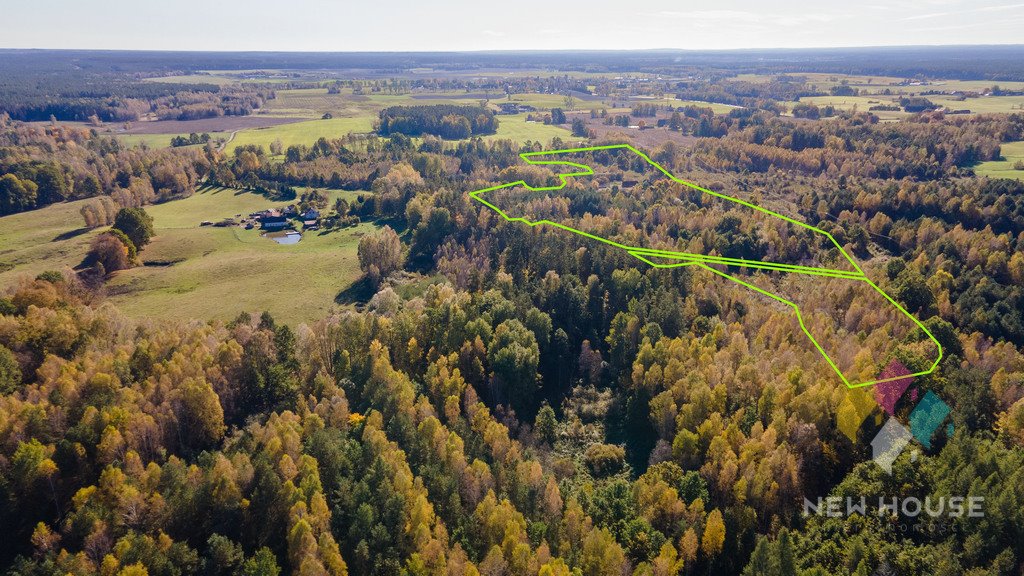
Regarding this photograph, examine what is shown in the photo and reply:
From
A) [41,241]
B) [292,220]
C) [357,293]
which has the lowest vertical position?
[357,293]

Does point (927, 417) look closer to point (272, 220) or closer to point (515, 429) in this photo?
point (515, 429)

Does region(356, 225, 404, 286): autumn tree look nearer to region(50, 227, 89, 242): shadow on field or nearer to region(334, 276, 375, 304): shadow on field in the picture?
region(334, 276, 375, 304): shadow on field

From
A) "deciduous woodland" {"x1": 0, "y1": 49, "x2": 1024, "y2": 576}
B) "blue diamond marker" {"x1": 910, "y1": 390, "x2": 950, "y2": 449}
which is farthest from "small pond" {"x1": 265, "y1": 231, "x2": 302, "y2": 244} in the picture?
"blue diamond marker" {"x1": 910, "y1": 390, "x2": 950, "y2": 449}

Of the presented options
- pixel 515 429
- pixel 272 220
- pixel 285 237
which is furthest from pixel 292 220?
pixel 515 429

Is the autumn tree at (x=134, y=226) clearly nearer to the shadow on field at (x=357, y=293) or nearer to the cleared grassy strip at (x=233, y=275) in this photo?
the cleared grassy strip at (x=233, y=275)

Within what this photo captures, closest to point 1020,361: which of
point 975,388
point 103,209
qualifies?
point 975,388

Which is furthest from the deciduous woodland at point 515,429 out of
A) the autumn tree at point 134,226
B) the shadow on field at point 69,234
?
the shadow on field at point 69,234

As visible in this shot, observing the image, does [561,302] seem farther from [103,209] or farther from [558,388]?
[103,209]
